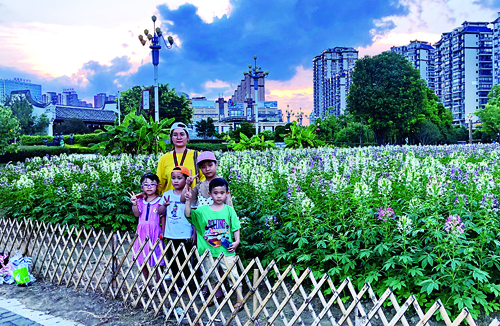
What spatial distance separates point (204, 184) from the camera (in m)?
4.67

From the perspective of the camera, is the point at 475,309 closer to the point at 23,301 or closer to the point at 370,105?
the point at 23,301

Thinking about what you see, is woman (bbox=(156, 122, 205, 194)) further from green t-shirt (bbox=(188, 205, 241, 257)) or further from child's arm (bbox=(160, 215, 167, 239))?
green t-shirt (bbox=(188, 205, 241, 257))

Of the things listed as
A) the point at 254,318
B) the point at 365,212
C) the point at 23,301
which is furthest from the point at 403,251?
the point at 23,301

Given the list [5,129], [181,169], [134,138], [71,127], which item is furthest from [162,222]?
[71,127]

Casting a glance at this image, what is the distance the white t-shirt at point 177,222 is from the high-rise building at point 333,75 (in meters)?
137

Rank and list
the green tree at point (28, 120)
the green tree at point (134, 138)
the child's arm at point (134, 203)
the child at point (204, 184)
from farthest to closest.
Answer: the green tree at point (28, 120) → the green tree at point (134, 138) → the child's arm at point (134, 203) → the child at point (204, 184)

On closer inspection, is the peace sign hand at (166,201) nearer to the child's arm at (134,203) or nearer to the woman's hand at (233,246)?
the child's arm at (134,203)

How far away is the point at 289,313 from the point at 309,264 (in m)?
0.63

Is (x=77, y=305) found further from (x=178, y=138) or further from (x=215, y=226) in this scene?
(x=178, y=138)

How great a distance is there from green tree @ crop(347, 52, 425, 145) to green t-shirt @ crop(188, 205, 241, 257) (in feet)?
132

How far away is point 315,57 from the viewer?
536 ft

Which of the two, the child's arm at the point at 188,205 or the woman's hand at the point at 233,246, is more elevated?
the child's arm at the point at 188,205

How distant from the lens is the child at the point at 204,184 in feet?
15.0

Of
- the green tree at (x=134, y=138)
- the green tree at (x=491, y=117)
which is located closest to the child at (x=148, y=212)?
the green tree at (x=134, y=138)
